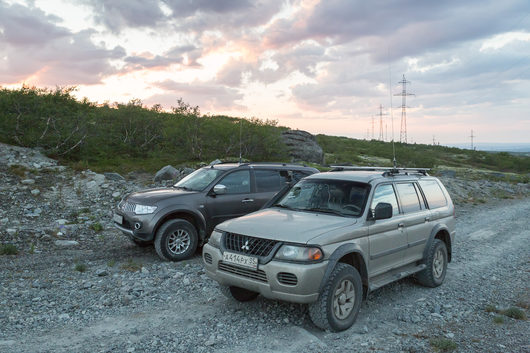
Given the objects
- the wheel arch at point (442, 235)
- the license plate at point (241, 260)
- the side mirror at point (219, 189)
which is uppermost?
the side mirror at point (219, 189)

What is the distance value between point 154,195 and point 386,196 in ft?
14.3

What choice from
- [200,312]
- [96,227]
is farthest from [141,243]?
[200,312]

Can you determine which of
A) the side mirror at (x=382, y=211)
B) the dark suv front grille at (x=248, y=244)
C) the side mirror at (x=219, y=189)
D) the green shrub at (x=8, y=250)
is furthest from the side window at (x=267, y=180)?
the green shrub at (x=8, y=250)

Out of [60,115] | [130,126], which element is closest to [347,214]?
[60,115]

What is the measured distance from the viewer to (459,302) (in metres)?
6.09

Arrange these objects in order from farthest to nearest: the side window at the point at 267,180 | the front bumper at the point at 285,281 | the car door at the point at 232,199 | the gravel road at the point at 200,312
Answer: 1. the side window at the point at 267,180
2. the car door at the point at 232,199
3. the gravel road at the point at 200,312
4. the front bumper at the point at 285,281

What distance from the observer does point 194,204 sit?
8203 millimetres

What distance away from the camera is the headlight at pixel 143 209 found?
785 centimetres

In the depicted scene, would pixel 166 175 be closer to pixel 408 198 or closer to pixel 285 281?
pixel 408 198

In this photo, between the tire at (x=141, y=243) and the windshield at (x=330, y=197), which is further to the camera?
the tire at (x=141, y=243)

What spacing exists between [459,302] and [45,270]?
663cm

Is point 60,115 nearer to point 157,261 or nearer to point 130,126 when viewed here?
point 130,126

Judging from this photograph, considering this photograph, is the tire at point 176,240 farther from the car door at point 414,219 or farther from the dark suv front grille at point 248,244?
the car door at point 414,219

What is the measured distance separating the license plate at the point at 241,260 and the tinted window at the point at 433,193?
3.43 meters
